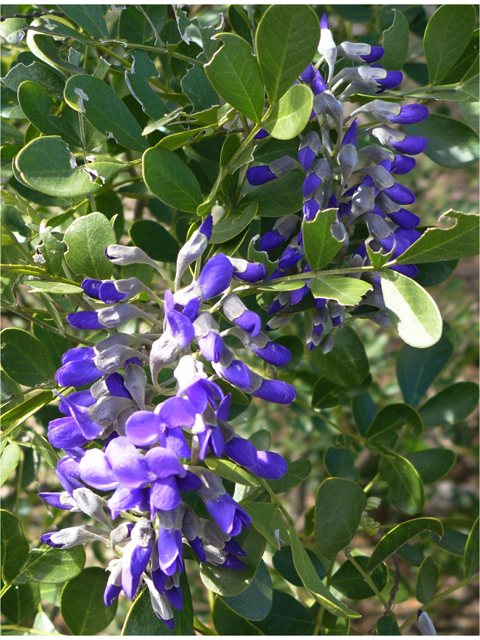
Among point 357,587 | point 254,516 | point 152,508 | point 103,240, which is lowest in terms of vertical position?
point 357,587

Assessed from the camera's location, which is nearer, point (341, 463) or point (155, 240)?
point (155, 240)

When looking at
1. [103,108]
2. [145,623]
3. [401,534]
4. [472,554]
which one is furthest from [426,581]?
[103,108]

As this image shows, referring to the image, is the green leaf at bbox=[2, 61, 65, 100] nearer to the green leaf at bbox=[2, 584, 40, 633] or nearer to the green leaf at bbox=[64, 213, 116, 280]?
the green leaf at bbox=[64, 213, 116, 280]

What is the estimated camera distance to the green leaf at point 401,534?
0.88m

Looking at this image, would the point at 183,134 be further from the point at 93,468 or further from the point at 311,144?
the point at 93,468

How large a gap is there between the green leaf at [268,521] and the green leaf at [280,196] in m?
0.36

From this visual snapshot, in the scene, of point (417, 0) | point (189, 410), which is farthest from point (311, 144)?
point (417, 0)

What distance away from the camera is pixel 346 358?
1.05 meters

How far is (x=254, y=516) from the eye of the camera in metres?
0.77

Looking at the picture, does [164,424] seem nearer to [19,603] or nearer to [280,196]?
[280,196]

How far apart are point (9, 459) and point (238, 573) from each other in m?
0.34

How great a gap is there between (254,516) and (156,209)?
A: 76 cm

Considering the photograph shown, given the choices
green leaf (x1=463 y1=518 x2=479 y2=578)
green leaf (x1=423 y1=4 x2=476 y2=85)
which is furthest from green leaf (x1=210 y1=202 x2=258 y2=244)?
green leaf (x1=463 y1=518 x2=479 y2=578)

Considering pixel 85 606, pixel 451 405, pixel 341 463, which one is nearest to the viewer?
pixel 85 606
